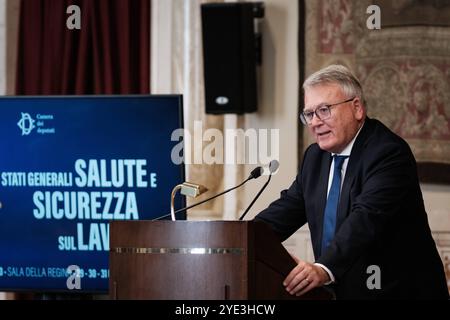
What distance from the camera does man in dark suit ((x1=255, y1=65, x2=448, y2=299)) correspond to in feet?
11.1

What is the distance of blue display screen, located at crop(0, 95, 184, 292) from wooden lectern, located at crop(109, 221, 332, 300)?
1.59m

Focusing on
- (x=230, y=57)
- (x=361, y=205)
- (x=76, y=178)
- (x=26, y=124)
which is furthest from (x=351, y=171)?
(x=230, y=57)

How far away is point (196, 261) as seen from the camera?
9.76ft

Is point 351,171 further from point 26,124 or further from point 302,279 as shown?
point 26,124

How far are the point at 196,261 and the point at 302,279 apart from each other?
0.39 metres

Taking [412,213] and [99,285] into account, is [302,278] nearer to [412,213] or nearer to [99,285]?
[412,213]

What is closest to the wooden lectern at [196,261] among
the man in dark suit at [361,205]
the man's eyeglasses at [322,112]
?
the man in dark suit at [361,205]

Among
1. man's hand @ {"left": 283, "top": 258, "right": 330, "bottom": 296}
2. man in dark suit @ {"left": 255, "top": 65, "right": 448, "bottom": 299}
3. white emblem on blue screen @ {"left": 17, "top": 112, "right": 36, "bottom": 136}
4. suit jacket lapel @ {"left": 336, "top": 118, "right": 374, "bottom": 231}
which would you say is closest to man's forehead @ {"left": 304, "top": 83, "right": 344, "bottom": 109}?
man in dark suit @ {"left": 255, "top": 65, "right": 448, "bottom": 299}

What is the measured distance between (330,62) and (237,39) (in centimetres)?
65

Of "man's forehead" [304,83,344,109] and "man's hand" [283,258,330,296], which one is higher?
"man's forehead" [304,83,344,109]

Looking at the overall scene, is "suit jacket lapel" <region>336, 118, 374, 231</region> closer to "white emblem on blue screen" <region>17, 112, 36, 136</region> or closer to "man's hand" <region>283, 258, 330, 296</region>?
"man's hand" <region>283, 258, 330, 296</region>

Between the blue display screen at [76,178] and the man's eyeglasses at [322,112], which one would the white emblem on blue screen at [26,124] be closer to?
the blue display screen at [76,178]

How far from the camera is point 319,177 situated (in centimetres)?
382

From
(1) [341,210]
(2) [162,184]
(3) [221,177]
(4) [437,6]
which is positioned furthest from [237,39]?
(1) [341,210]
